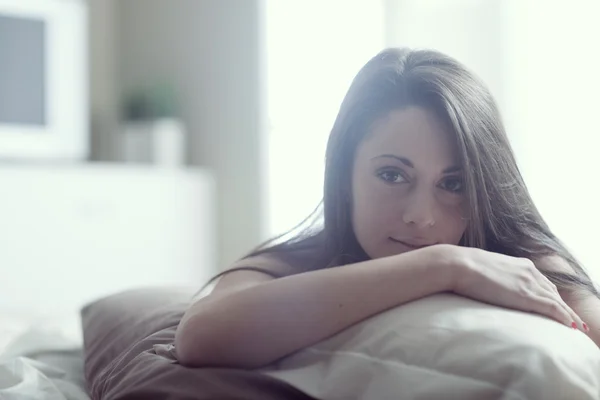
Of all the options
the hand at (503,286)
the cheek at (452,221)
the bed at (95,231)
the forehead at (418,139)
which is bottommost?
the bed at (95,231)

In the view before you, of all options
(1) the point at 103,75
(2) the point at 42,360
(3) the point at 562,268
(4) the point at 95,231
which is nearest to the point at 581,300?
(3) the point at 562,268

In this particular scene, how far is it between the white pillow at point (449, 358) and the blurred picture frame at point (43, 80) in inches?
96.0

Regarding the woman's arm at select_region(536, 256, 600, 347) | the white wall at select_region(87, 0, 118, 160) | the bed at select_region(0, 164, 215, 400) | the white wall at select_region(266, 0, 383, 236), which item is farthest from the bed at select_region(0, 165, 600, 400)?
the white wall at select_region(87, 0, 118, 160)

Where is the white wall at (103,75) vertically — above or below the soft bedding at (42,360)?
above

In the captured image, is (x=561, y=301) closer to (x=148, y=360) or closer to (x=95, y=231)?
(x=148, y=360)

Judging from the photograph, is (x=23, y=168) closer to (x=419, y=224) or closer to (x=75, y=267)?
(x=75, y=267)

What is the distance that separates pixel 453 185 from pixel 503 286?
281 millimetres

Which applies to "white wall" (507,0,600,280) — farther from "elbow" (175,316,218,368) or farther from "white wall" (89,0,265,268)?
"elbow" (175,316,218,368)

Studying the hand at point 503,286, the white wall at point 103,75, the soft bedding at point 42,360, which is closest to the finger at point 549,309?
the hand at point 503,286

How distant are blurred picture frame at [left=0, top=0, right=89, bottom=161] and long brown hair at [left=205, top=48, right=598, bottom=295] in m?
2.05

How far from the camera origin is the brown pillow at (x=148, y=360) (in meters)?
0.68

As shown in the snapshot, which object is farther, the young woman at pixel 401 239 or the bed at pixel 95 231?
the bed at pixel 95 231

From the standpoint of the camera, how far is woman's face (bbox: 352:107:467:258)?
0.96 m

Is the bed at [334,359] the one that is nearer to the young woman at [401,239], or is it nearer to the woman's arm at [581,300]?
the young woman at [401,239]
